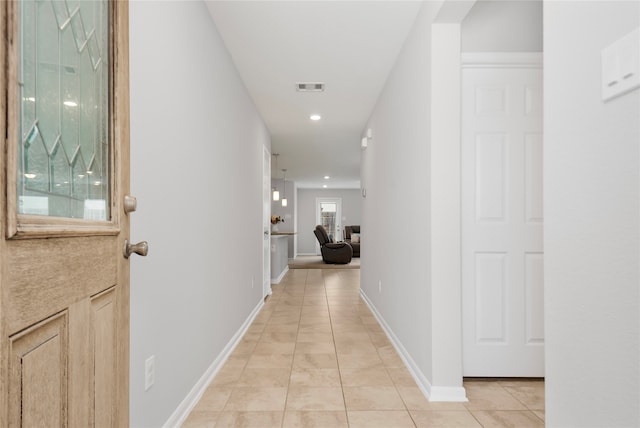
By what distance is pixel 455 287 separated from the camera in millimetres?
2250

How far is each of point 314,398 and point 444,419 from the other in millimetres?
725

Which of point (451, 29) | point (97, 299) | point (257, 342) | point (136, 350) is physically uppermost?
point (451, 29)

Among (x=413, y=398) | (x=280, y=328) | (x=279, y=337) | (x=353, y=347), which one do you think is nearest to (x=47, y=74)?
(x=413, y=398)

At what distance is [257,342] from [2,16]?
10.2 ft

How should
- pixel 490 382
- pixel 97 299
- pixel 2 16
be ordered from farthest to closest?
pixel 490 382, pixel 97 299, pixel 2 16

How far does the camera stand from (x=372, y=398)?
89.6 inches

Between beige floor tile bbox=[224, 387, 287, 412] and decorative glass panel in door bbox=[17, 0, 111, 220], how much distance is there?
154 centimetres

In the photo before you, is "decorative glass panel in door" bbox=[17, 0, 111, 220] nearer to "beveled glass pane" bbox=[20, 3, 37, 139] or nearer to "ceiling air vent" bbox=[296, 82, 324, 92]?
"beveled glass pane" bbox=[20, 3, 37, 139]

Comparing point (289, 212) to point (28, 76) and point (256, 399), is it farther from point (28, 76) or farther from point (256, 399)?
point (28, 76)

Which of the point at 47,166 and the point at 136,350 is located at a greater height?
the point at 47,166

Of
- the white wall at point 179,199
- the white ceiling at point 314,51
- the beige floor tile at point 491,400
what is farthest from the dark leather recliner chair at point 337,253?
the beige floor tile at point 491,400

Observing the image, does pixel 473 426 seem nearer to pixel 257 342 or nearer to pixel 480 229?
pixel 480 229

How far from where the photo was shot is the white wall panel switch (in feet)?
2.44

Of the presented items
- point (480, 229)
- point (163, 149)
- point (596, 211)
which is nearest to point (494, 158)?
point (480, 229)
